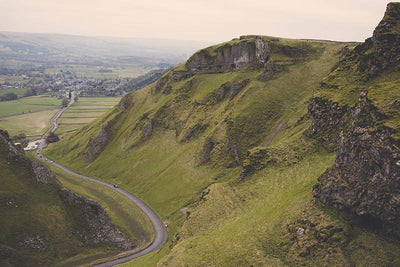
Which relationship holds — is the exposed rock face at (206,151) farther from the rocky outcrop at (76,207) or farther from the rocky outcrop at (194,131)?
the rocky outcrop at (76,207)

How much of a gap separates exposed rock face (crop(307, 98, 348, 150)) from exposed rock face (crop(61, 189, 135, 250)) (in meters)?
71.7

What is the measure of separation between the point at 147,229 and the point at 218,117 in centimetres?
6638

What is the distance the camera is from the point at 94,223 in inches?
3829

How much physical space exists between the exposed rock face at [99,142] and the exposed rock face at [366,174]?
14799cm

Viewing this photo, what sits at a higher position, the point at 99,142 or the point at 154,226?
the point at 99,142

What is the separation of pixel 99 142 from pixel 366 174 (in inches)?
6336

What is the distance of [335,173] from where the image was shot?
6494cm

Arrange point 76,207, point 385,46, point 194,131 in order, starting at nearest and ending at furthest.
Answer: point 385,46 → point 76,207 → point 194,131

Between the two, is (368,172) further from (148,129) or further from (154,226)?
(148,129)

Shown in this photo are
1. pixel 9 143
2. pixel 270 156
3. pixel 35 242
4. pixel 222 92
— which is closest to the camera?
pixel 35 242

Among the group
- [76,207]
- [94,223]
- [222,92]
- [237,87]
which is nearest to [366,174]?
[94,223]

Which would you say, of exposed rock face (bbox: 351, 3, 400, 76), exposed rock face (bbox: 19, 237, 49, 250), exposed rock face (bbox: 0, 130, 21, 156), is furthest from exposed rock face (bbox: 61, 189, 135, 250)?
exposed rock face (bbox: 351, 3, 400, 76)

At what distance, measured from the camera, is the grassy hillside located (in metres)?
61.8

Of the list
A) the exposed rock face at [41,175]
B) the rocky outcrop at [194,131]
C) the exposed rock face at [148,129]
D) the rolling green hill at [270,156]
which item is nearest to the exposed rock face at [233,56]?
the rolling green hill at [270,156]
